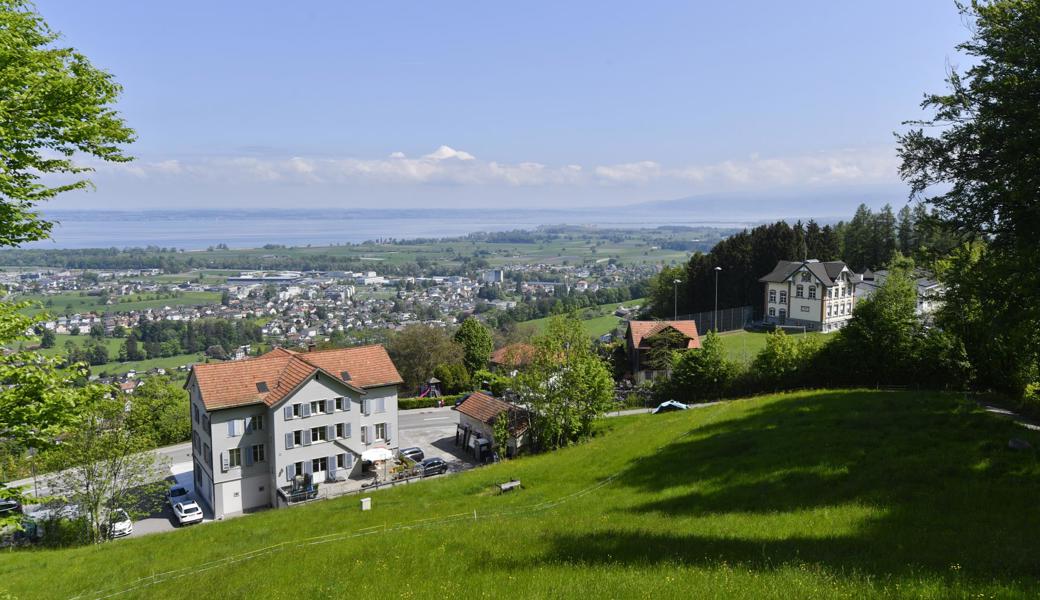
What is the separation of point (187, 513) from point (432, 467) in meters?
12.4

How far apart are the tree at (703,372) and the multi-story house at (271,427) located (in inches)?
839

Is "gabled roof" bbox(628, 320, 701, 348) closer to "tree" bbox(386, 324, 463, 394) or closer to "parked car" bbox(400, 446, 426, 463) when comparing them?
"tree" bbox(386, 324, 463, 394)

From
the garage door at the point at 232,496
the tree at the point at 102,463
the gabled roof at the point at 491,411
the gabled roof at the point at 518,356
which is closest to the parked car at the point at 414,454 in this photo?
the gabled roof at the point at 491,411

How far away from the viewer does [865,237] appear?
318 feet

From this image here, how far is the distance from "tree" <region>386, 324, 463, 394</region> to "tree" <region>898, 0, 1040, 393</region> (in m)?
48.2

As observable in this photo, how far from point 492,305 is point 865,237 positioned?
7583 cm

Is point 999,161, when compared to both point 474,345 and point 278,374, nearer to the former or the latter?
point 278,374

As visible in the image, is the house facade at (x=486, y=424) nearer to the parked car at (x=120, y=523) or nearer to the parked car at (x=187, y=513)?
the parked car at (x=187, y=513)

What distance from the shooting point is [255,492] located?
3397 centimetres

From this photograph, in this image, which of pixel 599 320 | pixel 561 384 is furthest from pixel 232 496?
pixel 599 320

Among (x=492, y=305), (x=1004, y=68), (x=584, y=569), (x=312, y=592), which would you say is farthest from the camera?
(x=492, y=305)

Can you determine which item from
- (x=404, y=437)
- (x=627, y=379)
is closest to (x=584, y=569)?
(x=404, y=437)

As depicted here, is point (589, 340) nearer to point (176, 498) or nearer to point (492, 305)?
point (176, 498)

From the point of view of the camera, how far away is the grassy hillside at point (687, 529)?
1000cm
